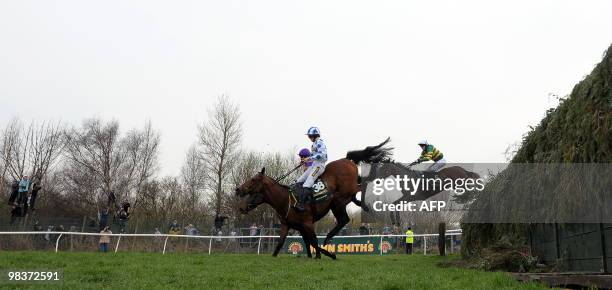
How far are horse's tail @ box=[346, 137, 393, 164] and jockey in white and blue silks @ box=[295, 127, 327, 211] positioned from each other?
2099 millimetres

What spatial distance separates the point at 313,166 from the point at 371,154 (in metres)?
2.86

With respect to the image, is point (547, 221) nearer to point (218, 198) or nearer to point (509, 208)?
point (509, 208)

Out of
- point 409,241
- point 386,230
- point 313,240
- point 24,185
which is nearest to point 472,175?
point 409,241

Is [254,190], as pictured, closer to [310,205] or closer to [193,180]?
[310,205]

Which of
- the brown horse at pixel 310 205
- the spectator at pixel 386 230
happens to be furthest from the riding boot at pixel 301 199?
the spectator at pixel 386 230

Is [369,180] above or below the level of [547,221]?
above

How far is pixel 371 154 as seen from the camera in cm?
1611

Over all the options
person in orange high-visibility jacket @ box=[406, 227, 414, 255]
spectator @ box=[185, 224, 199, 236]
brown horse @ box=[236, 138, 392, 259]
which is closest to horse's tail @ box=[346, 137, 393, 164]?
brown horse @ box=[236, 138, 392, 259]

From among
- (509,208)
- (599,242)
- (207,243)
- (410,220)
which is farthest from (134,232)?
(599,242)

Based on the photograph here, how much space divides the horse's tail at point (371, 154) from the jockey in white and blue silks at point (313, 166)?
2.10 m

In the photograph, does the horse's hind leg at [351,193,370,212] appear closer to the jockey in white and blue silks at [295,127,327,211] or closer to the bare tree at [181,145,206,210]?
the jockey in white and blue silks at [295,127,327,211]

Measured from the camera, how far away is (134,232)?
2147cm

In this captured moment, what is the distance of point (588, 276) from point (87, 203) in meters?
50.5

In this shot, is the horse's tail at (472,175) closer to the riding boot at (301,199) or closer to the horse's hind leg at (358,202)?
the horse's hind leg at (358,202)
